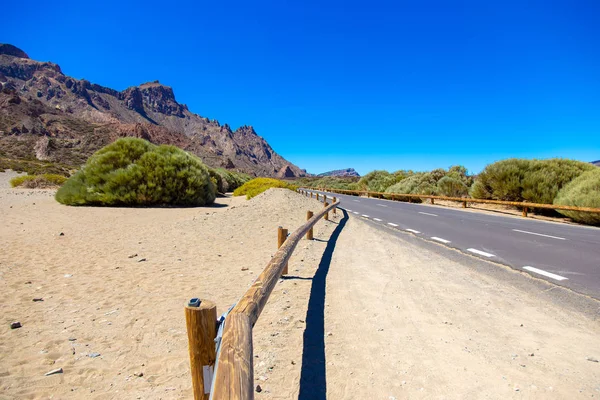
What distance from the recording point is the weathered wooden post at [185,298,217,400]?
1.80 metres

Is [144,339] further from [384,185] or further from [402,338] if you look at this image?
[384,185]

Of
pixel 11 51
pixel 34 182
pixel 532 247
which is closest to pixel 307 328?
pixel 532 247

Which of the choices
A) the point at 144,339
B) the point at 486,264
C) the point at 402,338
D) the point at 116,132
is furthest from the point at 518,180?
the point at 116,132

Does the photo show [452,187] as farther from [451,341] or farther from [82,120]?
[82,120]

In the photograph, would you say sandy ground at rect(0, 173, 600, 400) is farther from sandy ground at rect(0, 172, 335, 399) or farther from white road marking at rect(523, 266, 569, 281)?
white road marking at rect(523, 266, 569, 281)

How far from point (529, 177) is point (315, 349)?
753 inches

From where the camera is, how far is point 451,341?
328 centimetres

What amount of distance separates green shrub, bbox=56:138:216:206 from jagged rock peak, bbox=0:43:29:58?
204 m

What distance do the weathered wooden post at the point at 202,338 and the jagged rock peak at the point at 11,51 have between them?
21944 centimetres

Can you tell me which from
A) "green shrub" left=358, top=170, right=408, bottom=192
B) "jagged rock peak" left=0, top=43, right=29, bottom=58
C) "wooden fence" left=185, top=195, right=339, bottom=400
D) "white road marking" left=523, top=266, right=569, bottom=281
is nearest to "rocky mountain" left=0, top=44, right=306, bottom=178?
"jagged rock peak" left=0, top=43, right=29, bottom=58

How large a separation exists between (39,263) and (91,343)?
3.76 m

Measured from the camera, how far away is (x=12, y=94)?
7419 centimetres

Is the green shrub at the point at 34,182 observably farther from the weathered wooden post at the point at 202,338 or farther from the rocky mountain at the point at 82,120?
the rocky mountain at the point at 82,120

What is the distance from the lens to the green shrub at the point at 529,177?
16.7 m
